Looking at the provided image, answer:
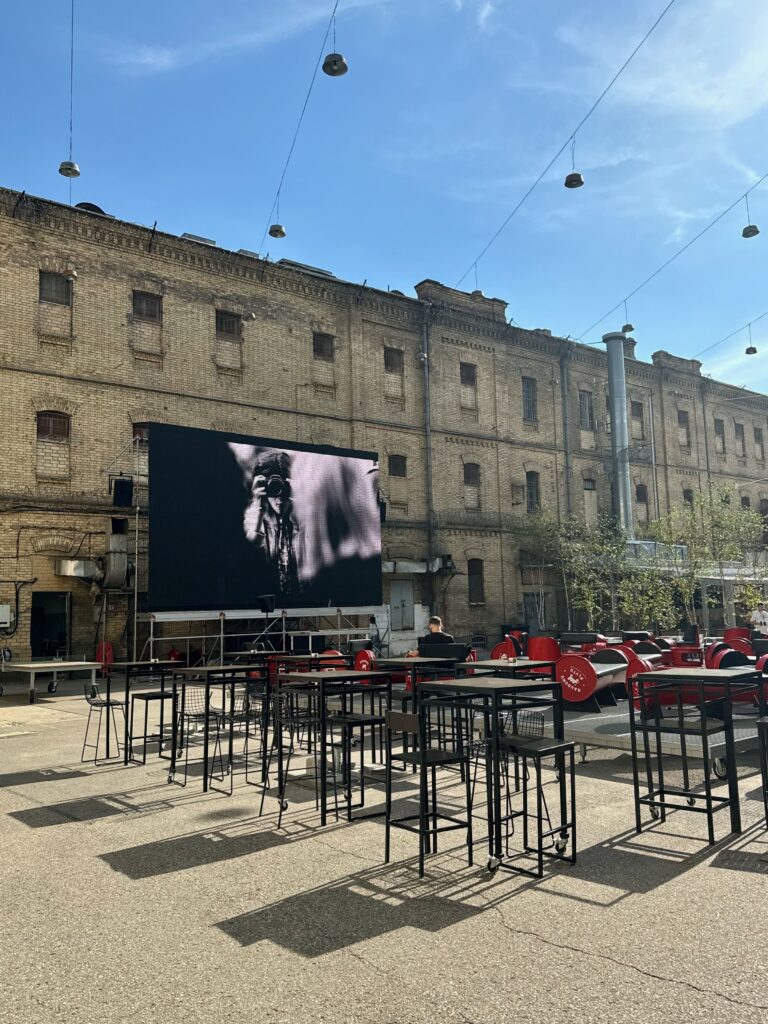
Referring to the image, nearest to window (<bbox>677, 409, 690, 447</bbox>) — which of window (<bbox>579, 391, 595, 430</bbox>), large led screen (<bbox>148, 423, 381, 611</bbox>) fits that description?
window (<bbox>579, 391, 595, 430</bbox>)

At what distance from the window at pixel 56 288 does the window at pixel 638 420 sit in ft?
79.0

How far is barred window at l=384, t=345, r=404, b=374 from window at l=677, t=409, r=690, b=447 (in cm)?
1615

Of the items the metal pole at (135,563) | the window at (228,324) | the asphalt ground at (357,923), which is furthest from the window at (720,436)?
the asphalt ground at (357,923)

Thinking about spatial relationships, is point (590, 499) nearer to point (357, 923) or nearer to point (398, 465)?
point (398, 465)

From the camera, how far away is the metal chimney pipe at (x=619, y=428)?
3241cm

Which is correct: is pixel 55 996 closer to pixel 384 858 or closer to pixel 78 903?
pixel 78 903

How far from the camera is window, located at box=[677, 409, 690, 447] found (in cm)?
3692

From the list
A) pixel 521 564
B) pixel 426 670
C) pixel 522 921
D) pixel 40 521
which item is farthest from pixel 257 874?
pixel 521 564

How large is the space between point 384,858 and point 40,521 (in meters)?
16.3

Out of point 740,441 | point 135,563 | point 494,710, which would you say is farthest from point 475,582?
point 494,710

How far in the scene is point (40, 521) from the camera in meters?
19.5

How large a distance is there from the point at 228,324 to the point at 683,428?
2308 cm

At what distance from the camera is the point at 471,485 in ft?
94.0

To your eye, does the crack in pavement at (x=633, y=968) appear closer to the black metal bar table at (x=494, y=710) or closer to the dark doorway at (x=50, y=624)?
the black metal bar table at (x=494, y=710)
